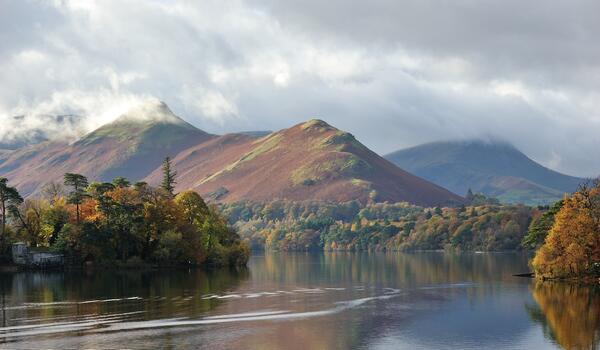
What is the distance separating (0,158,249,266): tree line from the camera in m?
140

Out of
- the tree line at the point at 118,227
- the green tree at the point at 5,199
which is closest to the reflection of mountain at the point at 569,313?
the tree line at the point at 118,227

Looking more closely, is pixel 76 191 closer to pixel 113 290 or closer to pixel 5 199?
pixel 5 199

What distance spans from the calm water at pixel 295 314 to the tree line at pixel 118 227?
73.5 ft

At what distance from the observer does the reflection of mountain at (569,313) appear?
5972 cm

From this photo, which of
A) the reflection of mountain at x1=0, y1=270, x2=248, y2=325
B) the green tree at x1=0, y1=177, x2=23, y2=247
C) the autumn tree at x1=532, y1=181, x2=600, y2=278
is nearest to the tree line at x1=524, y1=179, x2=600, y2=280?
the autumn tree at x1=532, y1=181, x2=600, y2=278

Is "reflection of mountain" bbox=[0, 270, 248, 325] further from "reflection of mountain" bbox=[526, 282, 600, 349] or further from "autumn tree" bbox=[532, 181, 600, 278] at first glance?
"autumn tree" bbox=[532, 181, 600, 278]

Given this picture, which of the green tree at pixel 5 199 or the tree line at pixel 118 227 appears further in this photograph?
the green tree at pixel 5 199

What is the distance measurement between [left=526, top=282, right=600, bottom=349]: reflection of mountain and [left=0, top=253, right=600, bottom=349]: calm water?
0.10m

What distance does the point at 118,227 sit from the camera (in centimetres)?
14000

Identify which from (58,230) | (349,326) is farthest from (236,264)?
(349,326)

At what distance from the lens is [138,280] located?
376 feet

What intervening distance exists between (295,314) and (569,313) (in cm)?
2597

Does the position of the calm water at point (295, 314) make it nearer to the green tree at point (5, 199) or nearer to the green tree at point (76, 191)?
the green tree at point (5, 199)

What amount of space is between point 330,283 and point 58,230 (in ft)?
195
